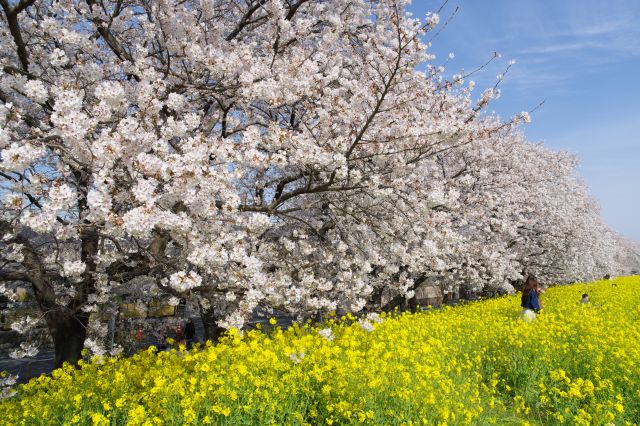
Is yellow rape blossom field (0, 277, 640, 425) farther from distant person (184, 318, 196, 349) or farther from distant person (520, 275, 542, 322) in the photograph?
distant person (184, 318, 196, 349)

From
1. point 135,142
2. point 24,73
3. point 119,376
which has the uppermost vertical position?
point 24,73

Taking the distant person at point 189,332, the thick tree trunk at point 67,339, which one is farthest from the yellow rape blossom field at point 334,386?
the distant person at point 189,332

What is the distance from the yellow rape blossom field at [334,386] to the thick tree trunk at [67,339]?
34.6 inches

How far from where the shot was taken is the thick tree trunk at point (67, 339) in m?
8.52

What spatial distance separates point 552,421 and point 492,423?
5.84ft

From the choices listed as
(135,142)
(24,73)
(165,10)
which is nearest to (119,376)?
(135,142)

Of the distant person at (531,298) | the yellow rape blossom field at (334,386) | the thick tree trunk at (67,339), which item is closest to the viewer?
the yellow rape blossom field at (334,386)

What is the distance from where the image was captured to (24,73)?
639 cm

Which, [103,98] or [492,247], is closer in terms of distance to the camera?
[103,98]

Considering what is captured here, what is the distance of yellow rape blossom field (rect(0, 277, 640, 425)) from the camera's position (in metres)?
5.24

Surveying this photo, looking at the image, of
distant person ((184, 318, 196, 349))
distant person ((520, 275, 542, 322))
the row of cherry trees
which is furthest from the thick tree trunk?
distant person ((520, 275, 542, 322))

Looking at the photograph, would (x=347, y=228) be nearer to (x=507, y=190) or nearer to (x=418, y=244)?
(x=418, y=244)

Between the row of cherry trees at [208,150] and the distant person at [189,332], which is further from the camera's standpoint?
the distant person at [189,332]

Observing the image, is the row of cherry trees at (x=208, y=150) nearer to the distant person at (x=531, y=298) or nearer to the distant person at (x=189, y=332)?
the distant person at (x=531, y=298)
